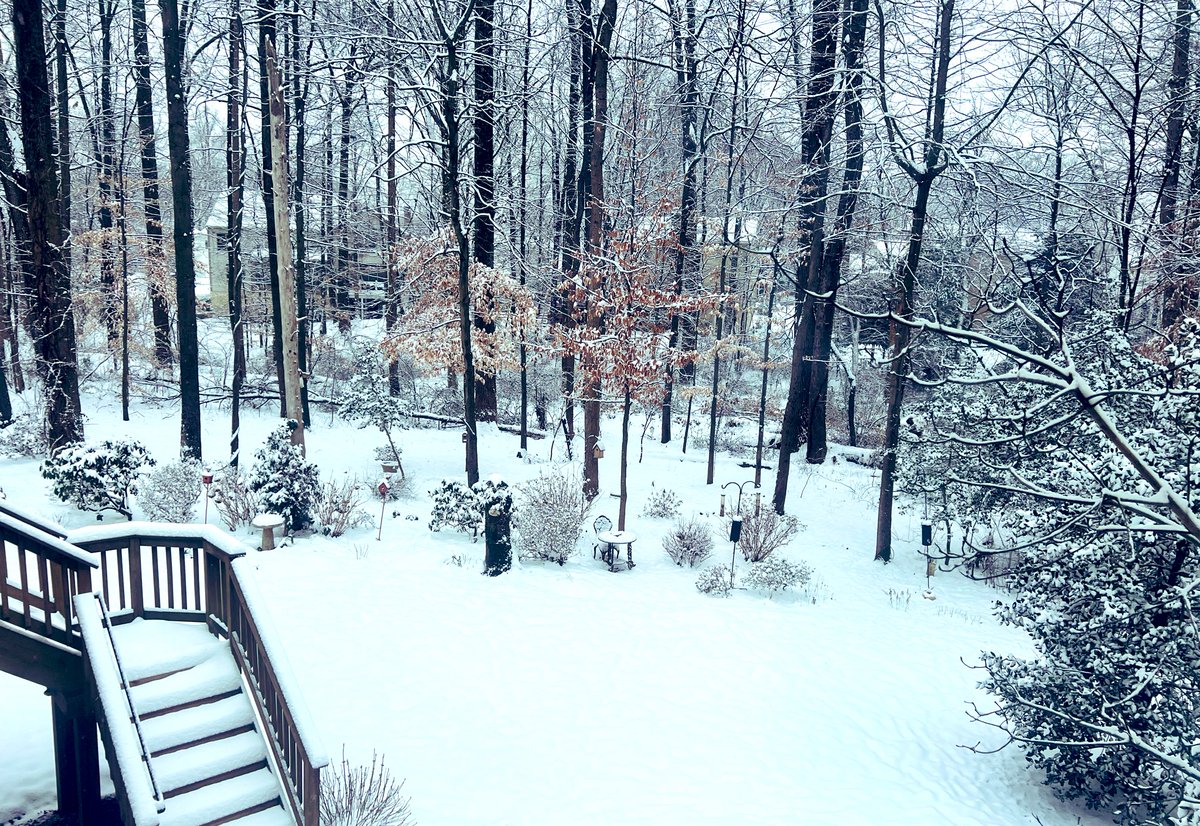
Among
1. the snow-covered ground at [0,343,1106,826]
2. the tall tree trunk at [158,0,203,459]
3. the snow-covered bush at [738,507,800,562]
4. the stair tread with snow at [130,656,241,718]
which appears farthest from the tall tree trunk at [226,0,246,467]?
the snow-covered bush at [738,507,800,562]

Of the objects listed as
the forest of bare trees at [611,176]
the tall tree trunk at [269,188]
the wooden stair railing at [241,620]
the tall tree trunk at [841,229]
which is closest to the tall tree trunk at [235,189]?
the forest of bare trees at [611,176]

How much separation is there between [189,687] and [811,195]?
49.3 ft

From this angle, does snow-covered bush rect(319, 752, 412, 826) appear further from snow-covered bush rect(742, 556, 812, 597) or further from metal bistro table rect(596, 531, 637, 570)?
snow-covered bush rect(742, 556, 812, 597)

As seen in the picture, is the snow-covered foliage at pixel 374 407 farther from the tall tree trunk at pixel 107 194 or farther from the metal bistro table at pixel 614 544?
the tall tree trunk at pixel 107 194

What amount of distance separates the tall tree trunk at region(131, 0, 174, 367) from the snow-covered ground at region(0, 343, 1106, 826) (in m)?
8.69

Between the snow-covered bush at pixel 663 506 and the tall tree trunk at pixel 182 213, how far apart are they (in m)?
9.13

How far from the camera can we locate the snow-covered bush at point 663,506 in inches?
594

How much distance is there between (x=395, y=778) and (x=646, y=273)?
8771 mm

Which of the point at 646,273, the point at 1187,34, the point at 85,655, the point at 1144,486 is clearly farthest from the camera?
the point at 646,273

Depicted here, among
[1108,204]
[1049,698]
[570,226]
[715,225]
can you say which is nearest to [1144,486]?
[1049,698]

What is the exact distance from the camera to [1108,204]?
1330cm

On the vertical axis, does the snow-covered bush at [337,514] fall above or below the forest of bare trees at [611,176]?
below

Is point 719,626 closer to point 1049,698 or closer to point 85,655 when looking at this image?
point 1049,698

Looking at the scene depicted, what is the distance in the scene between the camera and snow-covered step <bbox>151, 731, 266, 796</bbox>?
5547 mm
